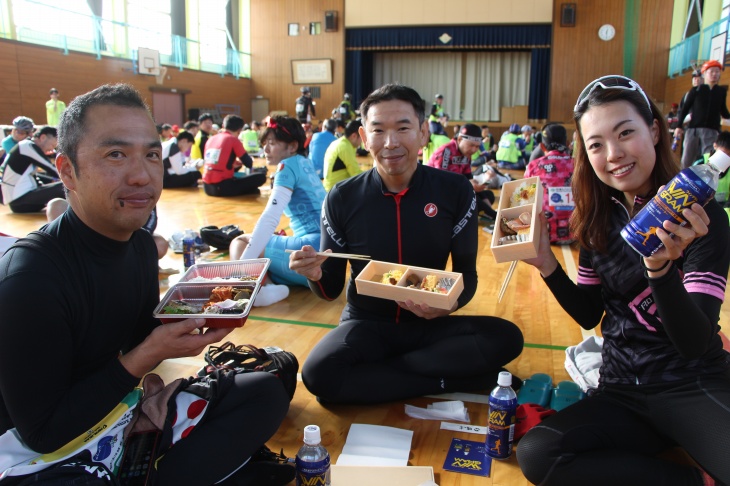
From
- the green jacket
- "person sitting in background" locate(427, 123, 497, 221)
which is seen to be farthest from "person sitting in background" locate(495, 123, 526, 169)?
"person sitting in background" locate(427, 123, 497, 221)

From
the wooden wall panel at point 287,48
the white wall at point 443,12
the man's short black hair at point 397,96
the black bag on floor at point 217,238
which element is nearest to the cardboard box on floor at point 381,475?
the man's short black hair at point 397,96

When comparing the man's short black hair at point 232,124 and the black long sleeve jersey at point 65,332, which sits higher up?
the man's short black hair at point 232,124

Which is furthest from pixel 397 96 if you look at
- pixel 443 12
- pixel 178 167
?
pixel 443 12

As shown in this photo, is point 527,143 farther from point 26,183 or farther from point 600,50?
point 26,183

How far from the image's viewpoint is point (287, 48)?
66.2 feet

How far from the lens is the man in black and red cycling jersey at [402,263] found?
235 cm

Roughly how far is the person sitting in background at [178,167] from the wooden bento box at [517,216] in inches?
284

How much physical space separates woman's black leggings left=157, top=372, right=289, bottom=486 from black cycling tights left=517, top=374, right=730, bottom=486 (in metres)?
0.83

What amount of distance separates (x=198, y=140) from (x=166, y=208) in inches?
143

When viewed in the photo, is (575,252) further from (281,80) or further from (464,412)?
(281,80)

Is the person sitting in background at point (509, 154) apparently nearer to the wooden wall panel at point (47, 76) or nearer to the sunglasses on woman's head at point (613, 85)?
the wooden wall panel at point (47, 76)

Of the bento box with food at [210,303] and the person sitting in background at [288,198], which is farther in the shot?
the person sitting in background at [288,198]

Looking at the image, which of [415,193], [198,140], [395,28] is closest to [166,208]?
[198,140]

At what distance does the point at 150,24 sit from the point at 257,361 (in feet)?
55.2
